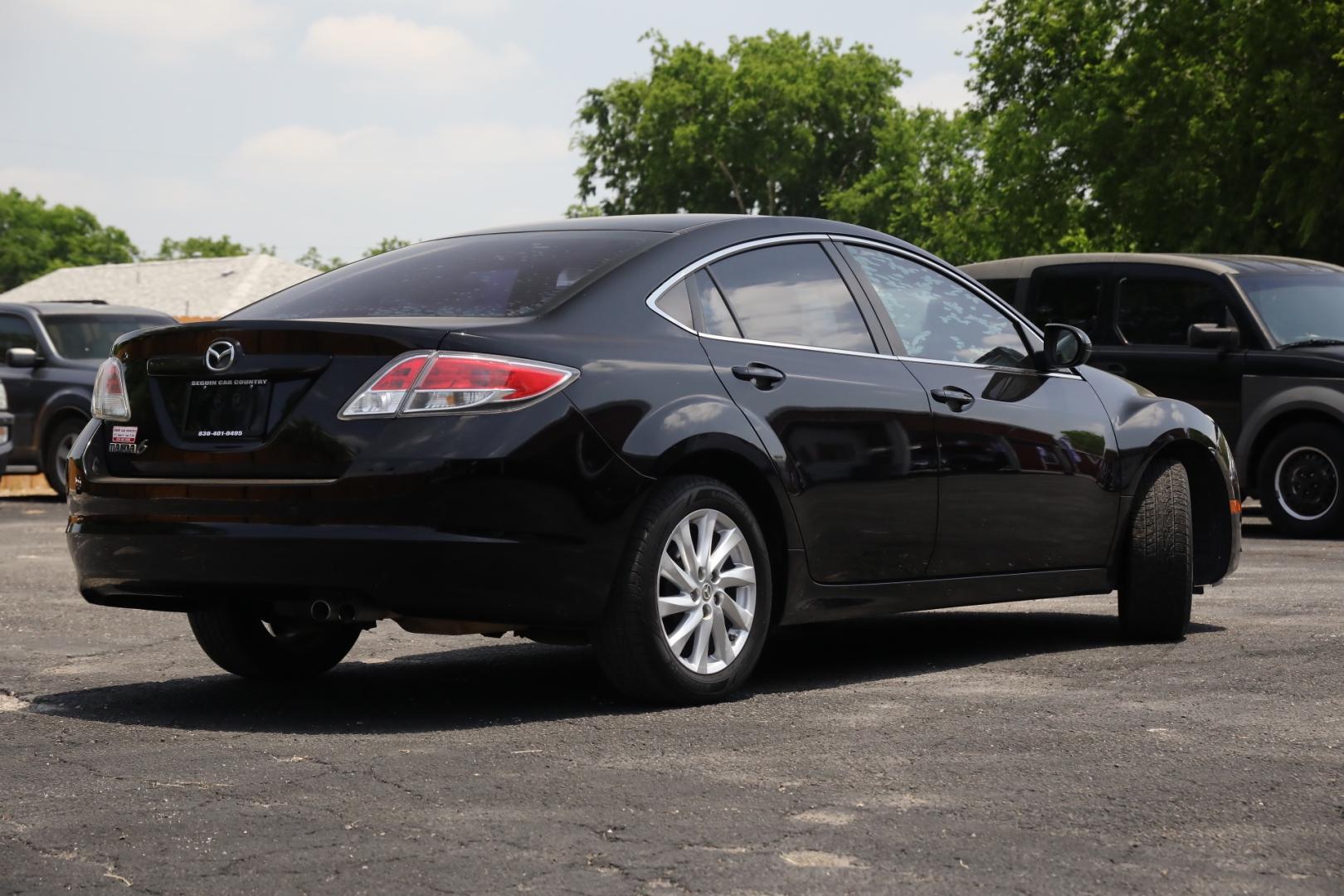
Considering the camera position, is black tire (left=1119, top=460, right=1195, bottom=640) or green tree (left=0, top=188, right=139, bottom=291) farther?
green tree (left=0, top=188, right=139, bottom=291)

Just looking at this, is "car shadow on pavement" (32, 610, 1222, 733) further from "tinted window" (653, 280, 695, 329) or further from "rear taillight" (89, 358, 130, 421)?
"tinted window" (653, 280, 695, 329)

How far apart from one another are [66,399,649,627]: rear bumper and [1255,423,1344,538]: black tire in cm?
902

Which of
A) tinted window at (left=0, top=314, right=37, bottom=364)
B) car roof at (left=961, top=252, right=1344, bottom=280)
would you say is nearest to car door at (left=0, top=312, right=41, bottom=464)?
A: tinted window at (left=0, top=314, right=37, bottom=364)

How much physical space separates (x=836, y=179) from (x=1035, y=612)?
74.2 metres

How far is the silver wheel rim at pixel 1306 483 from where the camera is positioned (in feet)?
44.2

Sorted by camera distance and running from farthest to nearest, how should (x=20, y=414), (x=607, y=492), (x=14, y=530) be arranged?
1. (x=20, y=414)
2. (x=14, y=530)
3. (x=607, y=492)

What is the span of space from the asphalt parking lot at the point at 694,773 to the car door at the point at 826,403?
18.7 inches

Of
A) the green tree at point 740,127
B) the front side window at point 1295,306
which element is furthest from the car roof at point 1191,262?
the green tree at point 740,127

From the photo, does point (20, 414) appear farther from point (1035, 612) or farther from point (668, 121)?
point (668, 121)

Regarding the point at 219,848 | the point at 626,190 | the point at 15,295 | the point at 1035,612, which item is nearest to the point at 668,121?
the point at 626,190

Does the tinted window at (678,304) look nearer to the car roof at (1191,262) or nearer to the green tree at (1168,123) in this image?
the car roof at (1191,262)

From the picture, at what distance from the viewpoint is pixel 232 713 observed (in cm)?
586

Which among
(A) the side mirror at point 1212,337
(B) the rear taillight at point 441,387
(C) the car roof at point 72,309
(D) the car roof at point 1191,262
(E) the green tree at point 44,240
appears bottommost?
(B) the rear taillight at point 441,387

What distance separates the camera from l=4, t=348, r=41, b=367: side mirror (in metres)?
18.5
